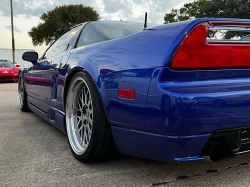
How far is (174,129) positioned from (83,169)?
90cm

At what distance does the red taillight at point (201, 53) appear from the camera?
158 cm

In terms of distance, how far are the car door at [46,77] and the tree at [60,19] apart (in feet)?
108

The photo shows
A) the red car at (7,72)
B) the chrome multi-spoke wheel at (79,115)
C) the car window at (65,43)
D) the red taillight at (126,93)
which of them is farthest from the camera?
the red car at (7,72)

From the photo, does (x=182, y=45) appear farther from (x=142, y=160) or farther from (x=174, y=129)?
(x=142, y=160)

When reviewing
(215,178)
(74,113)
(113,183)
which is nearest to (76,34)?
(74,113)

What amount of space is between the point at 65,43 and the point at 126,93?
1.74 m

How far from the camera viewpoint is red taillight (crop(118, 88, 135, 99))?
5.47 ft

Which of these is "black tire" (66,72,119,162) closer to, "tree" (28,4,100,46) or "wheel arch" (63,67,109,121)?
"wheel arch" (63,67,109,121)

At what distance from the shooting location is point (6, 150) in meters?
2.58

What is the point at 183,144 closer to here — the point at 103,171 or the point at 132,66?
the point at 132,66

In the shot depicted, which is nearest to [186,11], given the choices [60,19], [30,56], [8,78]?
[60,19]

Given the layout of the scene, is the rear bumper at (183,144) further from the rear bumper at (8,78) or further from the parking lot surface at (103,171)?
the rear bumper at (8,78)

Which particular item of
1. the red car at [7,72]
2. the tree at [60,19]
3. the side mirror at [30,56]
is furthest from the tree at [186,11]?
the side mirror at [30,56]

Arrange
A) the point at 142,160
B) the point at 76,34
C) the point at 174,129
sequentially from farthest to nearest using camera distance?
the point at 76,34, the point at 142,160, the point at 174,129
